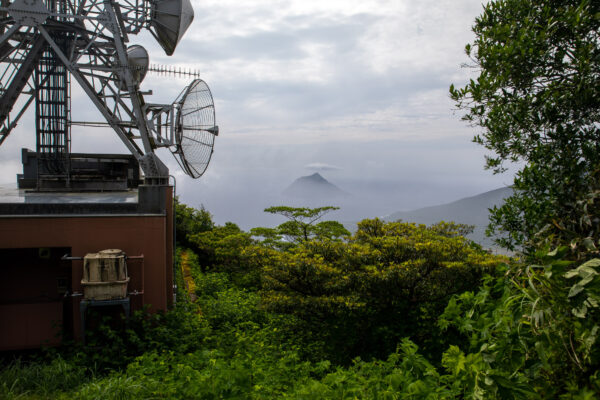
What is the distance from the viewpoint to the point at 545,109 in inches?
169

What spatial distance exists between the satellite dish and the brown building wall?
259 inches

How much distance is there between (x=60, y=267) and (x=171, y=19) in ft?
24.6

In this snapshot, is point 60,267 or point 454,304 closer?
point 454,304

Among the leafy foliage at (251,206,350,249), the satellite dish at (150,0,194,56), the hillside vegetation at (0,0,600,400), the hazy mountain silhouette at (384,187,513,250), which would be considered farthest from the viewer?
the leafy foliage at (251,206,350,249)

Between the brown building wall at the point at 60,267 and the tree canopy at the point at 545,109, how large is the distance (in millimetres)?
6255

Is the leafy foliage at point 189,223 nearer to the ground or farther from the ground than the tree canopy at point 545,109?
nearer to the ground

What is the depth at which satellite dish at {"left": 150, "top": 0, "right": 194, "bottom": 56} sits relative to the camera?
11.6 metres

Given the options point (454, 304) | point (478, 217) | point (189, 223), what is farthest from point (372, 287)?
point (189, 223)

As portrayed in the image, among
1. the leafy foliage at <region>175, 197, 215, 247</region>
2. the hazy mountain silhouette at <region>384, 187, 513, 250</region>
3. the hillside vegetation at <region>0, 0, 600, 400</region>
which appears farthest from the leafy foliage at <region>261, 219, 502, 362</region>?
the leafy foliage at <region>175, 197, 215, 247</region>

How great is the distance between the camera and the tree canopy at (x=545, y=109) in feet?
13.0

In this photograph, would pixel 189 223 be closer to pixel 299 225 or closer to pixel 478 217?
pixel 299 225

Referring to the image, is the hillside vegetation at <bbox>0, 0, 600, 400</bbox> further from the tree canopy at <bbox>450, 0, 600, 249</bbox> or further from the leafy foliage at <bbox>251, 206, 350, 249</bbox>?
the leafy foliage at <bbox>251, 206, 350, 249</bbox>

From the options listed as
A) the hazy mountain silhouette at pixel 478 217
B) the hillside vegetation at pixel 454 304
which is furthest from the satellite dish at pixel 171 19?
the hazy mountain silhouette at pixel 478 217

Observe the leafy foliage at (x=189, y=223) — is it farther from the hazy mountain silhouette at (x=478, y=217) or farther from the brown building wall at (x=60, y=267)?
the brown building wall at (x=60, y=267)
